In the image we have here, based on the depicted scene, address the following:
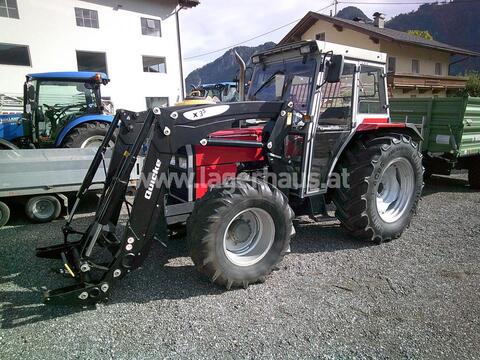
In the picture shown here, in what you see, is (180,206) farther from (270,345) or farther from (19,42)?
(19,42)

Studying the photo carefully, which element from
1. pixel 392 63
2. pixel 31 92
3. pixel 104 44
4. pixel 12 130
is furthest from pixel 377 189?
pixel 392 63

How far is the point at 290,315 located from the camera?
283 cm

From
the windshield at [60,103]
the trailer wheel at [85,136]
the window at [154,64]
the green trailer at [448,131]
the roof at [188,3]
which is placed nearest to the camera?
the green trailer at [448,131]

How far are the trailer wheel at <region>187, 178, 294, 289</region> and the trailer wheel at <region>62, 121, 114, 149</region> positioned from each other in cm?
422

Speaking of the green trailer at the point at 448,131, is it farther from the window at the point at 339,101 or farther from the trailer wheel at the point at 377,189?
the window at the point at 339,101

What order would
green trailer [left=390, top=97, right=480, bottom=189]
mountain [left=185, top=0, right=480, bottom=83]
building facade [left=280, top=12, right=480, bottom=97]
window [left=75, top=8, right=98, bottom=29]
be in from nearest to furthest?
green trailer [left=390, top=97, right=480, bottom=189] → window [left=75, top=8, right=98, bottom=29] → building facade [left=280, top=12, right=480, bottom=97] → mountain [left=185, top=0, right=480, bottom=83]

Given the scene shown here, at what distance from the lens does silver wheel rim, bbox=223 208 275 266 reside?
333cm

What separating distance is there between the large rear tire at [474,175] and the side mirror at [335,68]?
196 inches

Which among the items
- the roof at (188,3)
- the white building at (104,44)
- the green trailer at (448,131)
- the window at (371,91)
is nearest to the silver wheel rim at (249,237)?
the window at (371,91)

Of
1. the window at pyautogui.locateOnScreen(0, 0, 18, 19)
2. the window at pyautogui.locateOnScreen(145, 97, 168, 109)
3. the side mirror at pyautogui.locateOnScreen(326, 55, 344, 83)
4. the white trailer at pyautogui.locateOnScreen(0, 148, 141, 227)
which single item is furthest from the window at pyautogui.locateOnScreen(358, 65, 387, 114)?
the window at pyautogui.locateOnScreen(0, 0, 18, 19)

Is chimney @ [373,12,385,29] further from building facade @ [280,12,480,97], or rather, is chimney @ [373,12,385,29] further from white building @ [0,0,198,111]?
white building @ [0,0,198,111]

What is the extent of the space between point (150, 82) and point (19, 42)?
5776mm

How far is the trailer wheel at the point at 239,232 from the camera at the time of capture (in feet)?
9.80

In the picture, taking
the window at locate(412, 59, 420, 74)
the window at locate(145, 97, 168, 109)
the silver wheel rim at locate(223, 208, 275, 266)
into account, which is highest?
the window at locate(412, 59, 420, 74)
